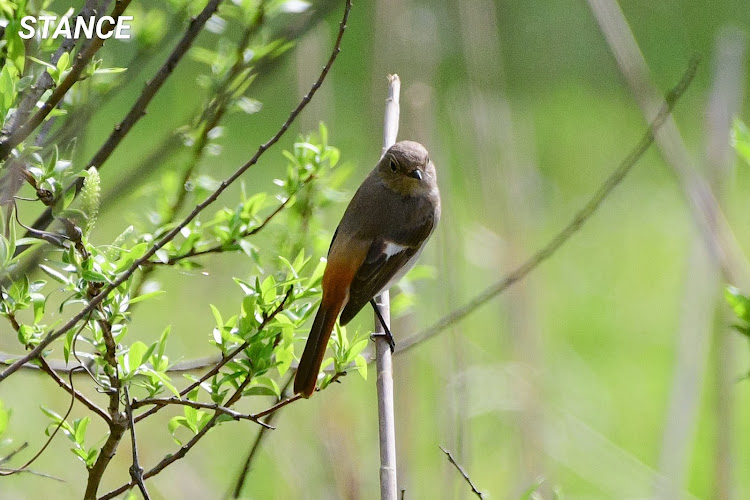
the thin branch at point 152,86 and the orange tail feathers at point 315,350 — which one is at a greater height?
the thin branch at point 152,86

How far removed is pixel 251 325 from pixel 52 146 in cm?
43

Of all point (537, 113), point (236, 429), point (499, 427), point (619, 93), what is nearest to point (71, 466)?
point (236, 429)

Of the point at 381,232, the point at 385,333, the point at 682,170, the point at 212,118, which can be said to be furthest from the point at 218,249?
the point at 682,170

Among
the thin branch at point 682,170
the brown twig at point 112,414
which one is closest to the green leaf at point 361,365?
the brown twig at point 112,414

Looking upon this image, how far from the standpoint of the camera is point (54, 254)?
1.63m

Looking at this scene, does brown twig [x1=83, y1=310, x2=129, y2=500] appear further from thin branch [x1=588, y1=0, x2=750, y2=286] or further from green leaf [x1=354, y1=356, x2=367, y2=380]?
thin branch [x1=588, y1=0, x2=750, y2=286]

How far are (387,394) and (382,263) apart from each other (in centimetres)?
77

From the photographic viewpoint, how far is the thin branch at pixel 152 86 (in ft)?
4.70

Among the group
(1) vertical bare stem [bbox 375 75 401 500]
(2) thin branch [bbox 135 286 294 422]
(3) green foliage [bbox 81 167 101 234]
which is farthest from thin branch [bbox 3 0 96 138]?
(1) vertical bare stem [bbox 375 75 401 500]

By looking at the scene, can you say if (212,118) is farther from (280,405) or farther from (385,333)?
(385,333)

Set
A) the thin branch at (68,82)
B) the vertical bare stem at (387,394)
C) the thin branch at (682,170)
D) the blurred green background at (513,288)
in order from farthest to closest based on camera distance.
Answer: the blurred green background at (513,288) < the thin branch at (682,170) < the vertical bare stem at (387,394) < the thin branch at (68,82)

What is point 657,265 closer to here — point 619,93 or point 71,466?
point 619,93

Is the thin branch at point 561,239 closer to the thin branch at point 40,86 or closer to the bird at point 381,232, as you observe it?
the bird at point 381,232

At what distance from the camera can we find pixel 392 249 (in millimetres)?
2660
